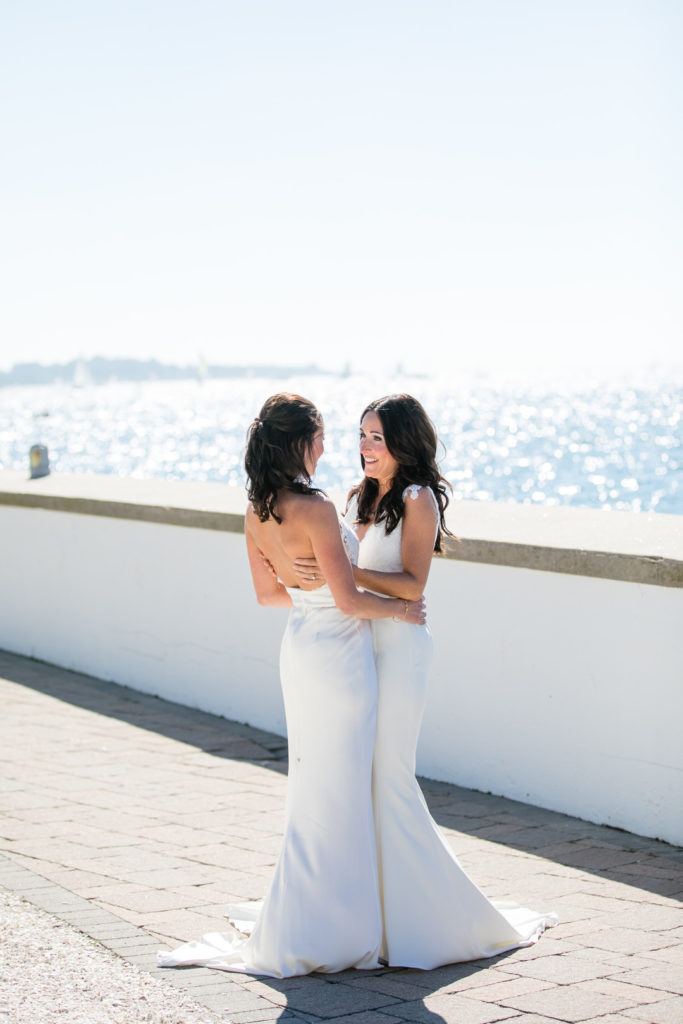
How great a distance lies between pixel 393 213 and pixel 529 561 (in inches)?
4001

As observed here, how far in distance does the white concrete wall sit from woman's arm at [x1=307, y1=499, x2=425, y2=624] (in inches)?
63.3

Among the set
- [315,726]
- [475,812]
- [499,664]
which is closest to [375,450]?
[315,726]

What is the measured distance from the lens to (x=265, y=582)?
3.90 meters

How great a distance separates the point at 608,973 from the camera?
11.6ft

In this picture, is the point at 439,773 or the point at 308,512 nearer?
the point at 308,512

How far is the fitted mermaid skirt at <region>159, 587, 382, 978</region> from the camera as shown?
361cm

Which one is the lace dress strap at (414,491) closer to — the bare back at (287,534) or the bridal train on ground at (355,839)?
the bridal train on ground at (355,839)

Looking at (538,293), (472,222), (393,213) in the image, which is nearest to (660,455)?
(472,222)

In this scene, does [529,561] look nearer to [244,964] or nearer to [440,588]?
[440,588]

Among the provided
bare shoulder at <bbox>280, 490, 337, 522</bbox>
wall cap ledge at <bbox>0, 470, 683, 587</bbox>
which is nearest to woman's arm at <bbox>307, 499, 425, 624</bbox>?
bare shoulder at <bbox>280, 490, 337, 522</bbox>

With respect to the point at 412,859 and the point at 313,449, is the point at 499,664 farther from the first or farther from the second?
the point at 313,449

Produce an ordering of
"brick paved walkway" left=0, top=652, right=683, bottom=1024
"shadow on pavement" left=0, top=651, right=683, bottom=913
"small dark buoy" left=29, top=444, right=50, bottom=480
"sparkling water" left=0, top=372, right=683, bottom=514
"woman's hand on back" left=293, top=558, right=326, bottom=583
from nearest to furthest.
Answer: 1. "brick paved walkway" left=0, top=652, right=683, bottom=1024
2. "woman's hand on back" left=293, top=558, right=326, bottom=583
3. "shadow on pavement" left=0, top=651, right=683, bottom=913
4. "small dark buoy" left=29, top=444, right=50, bottom=480
5. "sparkling water" left=0, top=372, right=683, bottom=514

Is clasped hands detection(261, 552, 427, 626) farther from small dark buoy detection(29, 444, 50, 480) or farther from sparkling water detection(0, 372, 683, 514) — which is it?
sparkling water detection(0, 372, 683, 514)

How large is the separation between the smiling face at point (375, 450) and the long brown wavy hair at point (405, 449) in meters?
0.01
